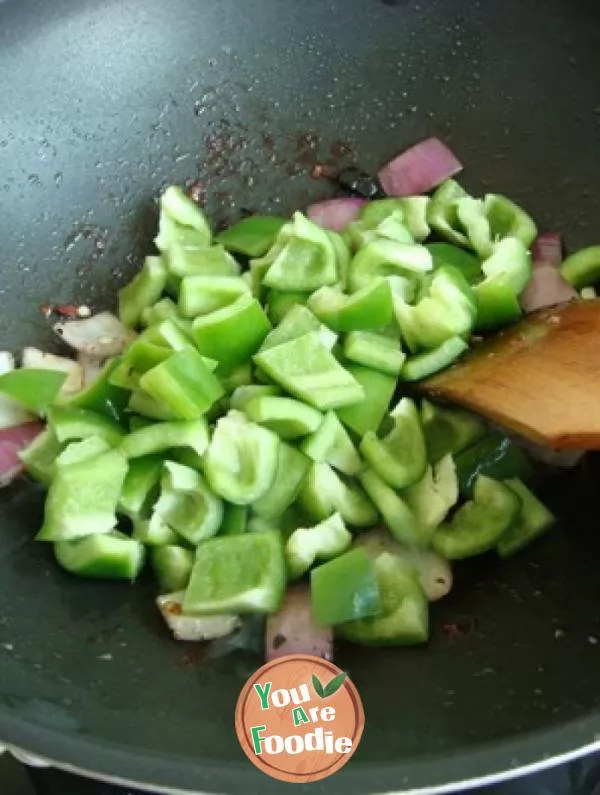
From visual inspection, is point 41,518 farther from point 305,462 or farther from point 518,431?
point 518,431

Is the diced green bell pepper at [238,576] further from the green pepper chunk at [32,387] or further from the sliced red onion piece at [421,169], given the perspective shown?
the sliced red onion piece at [421,169]

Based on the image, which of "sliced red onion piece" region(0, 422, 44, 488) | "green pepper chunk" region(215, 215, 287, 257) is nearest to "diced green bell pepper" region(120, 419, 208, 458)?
"sliced red onion piece" region(0, 422, 44, 488)

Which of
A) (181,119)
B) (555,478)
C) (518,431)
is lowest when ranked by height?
(555,478)

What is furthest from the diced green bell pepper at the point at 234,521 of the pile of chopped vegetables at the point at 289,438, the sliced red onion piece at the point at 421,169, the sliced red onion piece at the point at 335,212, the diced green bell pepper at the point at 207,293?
the sliced red onion piece at the point at 421,169

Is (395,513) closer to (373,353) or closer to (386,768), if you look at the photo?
(373,353)

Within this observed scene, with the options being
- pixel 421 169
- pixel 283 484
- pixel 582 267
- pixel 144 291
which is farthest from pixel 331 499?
pixel 421 169

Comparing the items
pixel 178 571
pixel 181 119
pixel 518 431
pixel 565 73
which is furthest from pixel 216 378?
pixel 565 73
